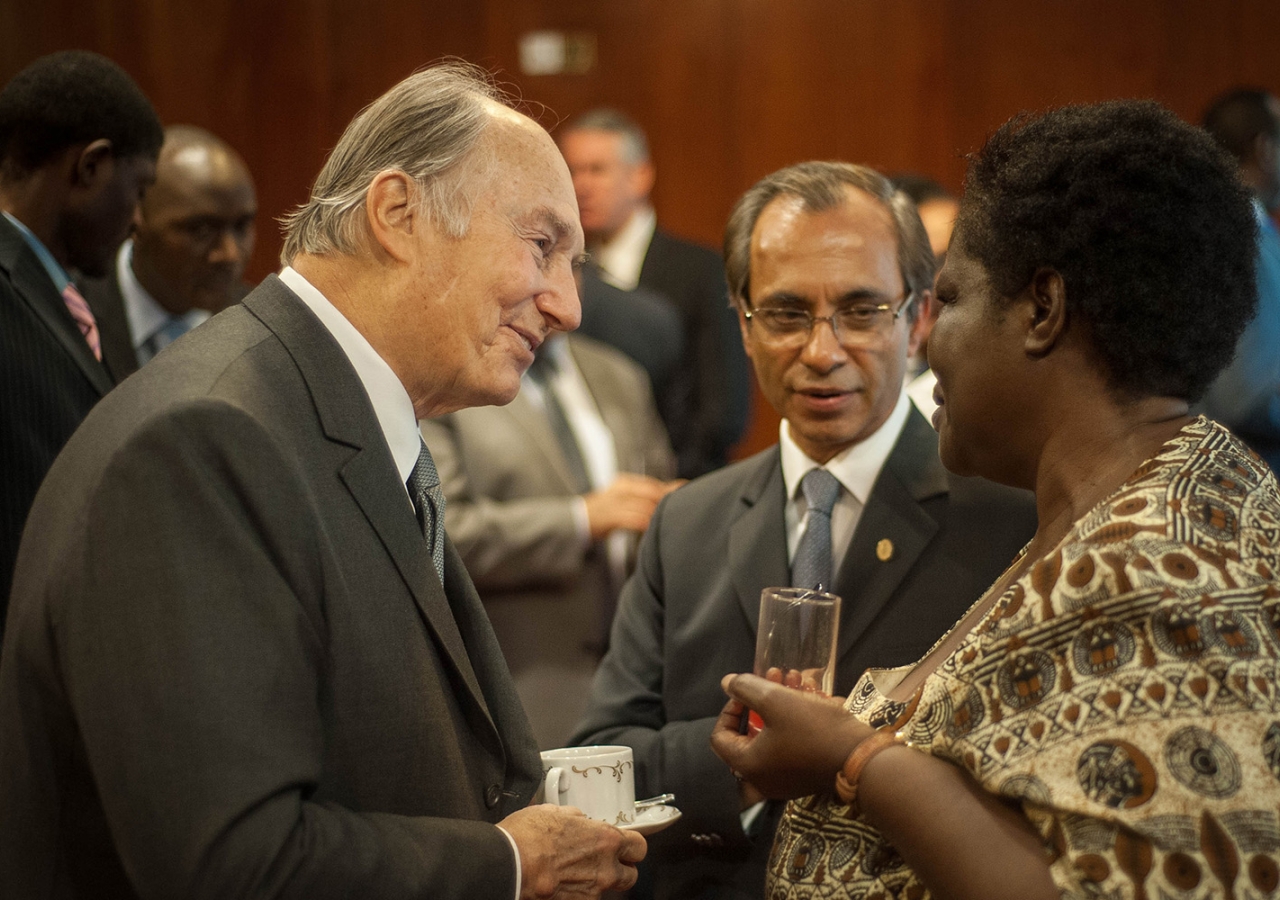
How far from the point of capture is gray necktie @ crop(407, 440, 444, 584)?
5.28 ft

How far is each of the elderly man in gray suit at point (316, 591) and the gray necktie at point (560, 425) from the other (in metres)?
1.94

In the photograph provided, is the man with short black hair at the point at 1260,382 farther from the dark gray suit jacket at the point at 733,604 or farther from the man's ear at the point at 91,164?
the man's ear at the point at 91,164

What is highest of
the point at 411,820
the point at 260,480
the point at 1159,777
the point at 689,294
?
the point at 260,480

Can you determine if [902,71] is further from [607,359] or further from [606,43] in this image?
[607,359]

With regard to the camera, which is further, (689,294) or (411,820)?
(689,294)

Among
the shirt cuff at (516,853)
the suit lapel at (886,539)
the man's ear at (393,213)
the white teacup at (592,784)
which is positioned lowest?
the white teacup at (592,784)

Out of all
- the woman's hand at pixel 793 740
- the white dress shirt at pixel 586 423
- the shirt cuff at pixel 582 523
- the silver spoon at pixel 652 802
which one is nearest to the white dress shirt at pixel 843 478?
the silver spoon at pixel 652 802

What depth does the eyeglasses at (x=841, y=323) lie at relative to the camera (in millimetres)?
2152

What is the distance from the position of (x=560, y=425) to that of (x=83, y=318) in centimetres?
136

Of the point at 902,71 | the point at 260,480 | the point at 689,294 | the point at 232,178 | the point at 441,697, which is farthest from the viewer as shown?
the point at 902,71

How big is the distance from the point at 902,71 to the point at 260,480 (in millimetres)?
5518

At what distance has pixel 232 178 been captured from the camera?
3709 millimetres

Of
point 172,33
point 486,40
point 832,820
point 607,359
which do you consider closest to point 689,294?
point 607,359

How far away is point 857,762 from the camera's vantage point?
4.43 feet
